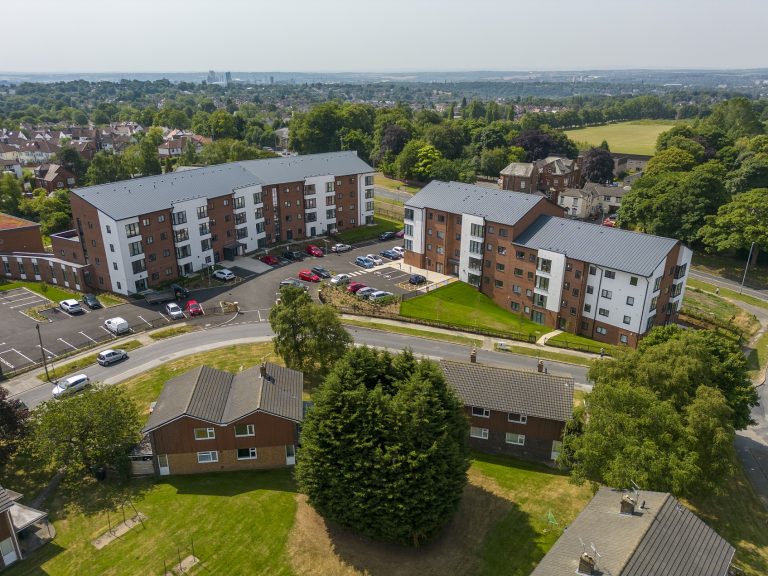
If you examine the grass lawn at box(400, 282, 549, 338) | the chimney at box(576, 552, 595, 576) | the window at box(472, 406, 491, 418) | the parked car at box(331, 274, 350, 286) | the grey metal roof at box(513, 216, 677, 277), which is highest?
the grey metal roof at box(513, 216, 677, 277)

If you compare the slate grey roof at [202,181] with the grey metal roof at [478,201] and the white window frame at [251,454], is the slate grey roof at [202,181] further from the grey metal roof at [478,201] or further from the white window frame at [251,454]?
the white window frame at [251,454]

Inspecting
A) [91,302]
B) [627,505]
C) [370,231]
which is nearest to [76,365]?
[91,302]

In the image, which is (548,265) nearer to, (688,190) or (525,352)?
(525,352)

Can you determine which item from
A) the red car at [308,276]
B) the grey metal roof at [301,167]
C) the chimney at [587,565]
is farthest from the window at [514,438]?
the grey metal roof at [301,167]

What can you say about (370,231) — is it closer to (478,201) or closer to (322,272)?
(322,272)

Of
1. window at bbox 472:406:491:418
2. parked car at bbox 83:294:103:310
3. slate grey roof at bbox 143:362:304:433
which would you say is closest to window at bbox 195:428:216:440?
slate grey roof at bbox 143:362:304:433

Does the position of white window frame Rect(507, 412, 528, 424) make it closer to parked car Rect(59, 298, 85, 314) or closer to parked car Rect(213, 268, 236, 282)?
parked car Rect(213, 268, 236, 282)
